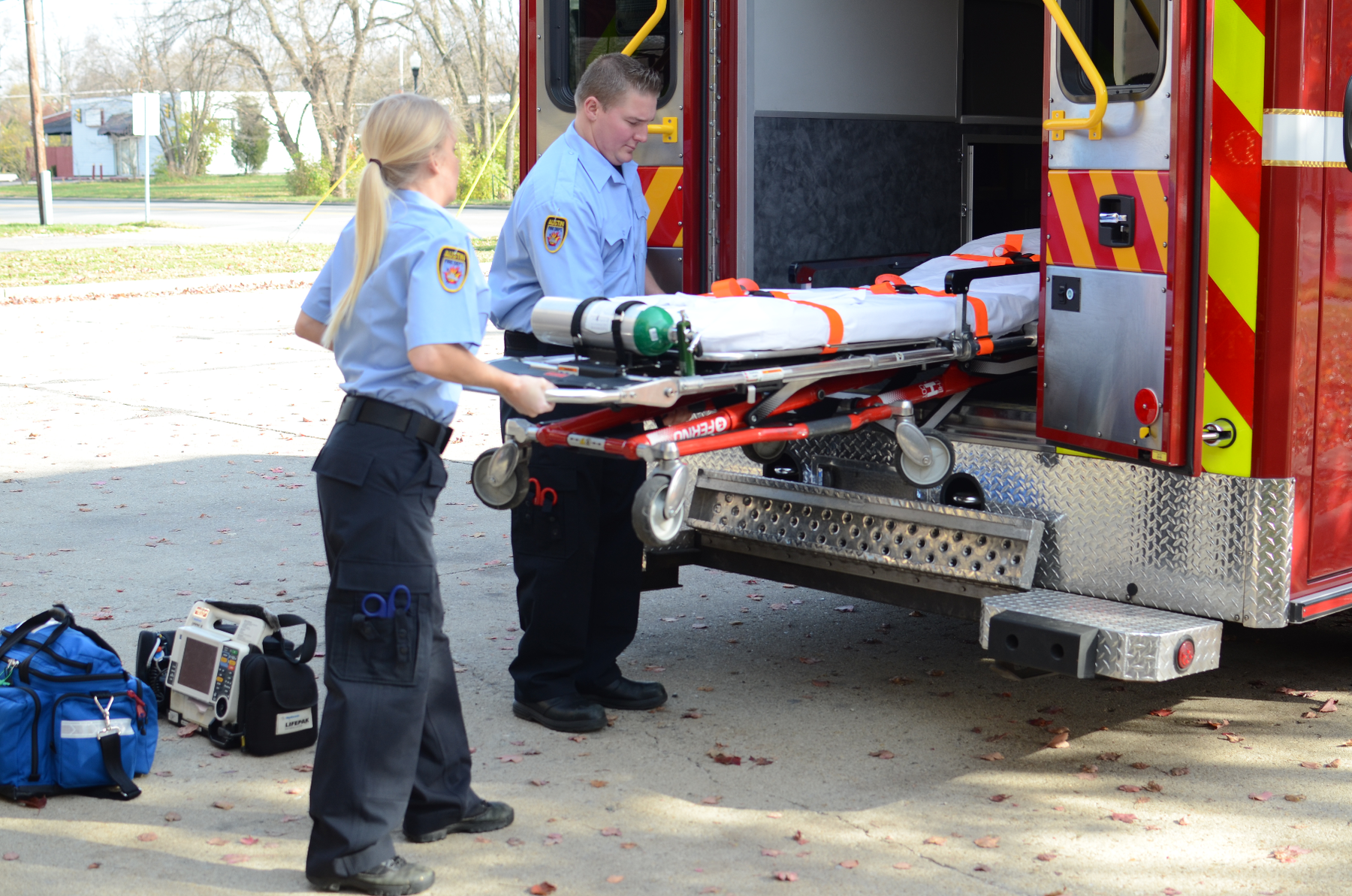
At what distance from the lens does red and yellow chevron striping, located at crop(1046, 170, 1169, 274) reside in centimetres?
389

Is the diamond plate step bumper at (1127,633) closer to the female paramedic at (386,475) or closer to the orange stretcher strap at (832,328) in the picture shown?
the orange stretcher strap at (832,328)

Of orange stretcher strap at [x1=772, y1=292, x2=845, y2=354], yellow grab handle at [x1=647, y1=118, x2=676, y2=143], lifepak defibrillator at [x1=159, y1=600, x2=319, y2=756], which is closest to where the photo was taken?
orange stretcher strap at [x1=772, y1=292, x2=845, y2=354]

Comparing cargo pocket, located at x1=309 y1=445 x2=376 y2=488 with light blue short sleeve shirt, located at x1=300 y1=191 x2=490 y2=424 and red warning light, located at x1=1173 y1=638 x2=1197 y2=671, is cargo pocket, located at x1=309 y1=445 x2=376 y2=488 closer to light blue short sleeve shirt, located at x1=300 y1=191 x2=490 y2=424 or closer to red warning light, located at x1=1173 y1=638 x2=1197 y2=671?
light blue short sleeve shirt, located at x1=300 y1=191 x2=490 y2=424

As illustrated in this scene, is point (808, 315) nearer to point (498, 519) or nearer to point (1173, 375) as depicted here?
point (1173, 375)

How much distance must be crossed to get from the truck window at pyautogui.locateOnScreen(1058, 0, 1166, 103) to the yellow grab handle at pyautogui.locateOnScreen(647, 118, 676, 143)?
1592mm

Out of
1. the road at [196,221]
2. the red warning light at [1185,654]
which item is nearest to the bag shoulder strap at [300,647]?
the red warning light at [1185,654]

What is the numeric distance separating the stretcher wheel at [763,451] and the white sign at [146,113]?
83.5ft

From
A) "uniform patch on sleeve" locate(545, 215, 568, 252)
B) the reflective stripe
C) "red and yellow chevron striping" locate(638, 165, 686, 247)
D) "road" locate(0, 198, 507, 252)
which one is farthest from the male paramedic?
"road" locate(0, 198, 507, 252)

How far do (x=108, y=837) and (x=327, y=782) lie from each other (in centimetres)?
77

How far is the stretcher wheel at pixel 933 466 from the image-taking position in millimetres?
4406

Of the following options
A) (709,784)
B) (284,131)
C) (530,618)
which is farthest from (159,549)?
(284,131)

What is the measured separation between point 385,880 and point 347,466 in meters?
0.94

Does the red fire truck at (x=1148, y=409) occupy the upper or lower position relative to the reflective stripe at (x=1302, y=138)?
lower

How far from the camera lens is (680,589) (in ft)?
20.9
